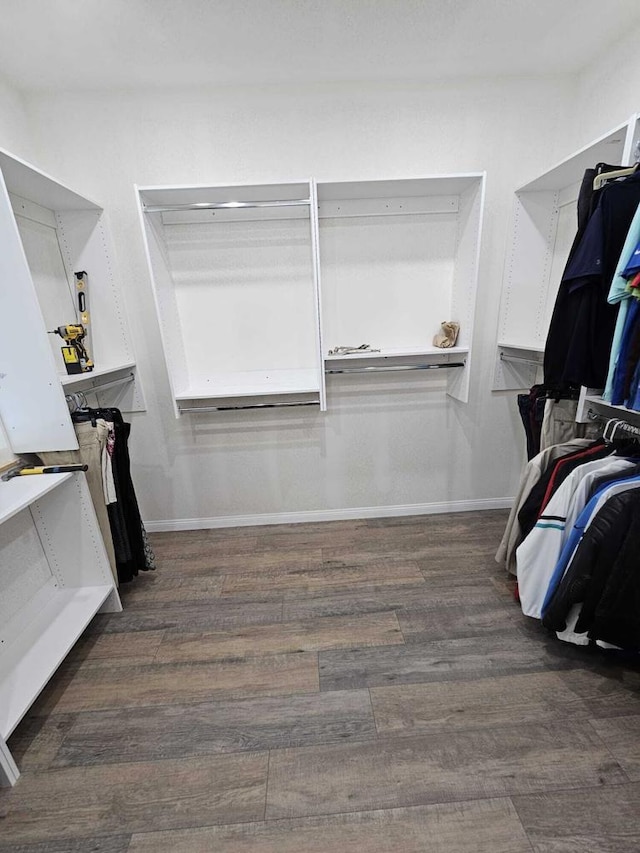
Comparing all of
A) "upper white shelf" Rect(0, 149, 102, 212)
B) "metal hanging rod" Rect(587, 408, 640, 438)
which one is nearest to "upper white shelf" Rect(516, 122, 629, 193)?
"metal hanging rod" Rect(587, 408, 640, 438)

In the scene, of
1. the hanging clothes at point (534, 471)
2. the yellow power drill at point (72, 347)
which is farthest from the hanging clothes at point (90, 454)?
the hanging clothes at point (534, 471)

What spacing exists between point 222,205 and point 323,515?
2.09 metres

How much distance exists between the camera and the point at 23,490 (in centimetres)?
144

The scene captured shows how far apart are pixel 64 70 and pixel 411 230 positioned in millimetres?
1975

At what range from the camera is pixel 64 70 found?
1727 mm

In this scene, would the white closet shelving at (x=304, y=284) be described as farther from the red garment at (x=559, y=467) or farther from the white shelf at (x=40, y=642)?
the white shelf at (x=40, y=642)

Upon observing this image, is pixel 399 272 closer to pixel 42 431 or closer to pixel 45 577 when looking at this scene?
pixel 42 431

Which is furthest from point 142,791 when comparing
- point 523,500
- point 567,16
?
point 567,16

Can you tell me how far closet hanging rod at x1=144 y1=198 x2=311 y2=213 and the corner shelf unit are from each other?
1459mm

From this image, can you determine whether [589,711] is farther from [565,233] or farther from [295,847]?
[565,233]

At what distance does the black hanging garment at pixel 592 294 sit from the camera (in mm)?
1305

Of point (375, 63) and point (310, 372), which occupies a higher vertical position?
point (375, 63)

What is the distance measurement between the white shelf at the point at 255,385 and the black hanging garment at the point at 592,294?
1227mm

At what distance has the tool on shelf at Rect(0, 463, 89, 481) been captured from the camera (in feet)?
5.06
